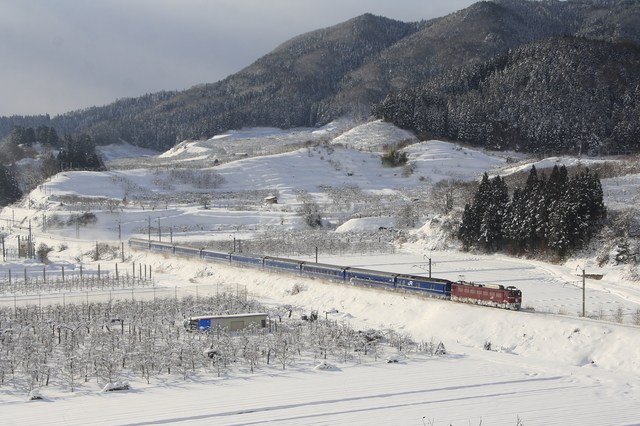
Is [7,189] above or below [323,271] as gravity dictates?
above

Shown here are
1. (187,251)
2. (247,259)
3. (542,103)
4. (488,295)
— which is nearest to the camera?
(488,295)

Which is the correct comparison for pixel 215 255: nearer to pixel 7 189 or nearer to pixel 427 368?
pixel 427 368

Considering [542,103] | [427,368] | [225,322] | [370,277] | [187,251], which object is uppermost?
[542,103]

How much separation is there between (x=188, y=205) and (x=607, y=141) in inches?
4045

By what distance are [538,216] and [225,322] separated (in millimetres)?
37320

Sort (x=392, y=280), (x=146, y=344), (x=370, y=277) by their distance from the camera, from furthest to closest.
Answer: (x=370, y=277) < (x=392, y=280) < (x=146, y=344)

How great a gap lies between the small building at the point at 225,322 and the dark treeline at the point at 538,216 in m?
33.8

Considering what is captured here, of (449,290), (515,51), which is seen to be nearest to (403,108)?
(515,51)

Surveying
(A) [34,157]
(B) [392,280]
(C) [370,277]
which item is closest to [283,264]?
(C) [370,277]

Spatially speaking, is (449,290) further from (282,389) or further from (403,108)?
(403,108)

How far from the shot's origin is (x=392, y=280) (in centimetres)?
4469

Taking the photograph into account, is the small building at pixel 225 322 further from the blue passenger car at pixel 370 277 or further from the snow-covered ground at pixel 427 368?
the blue passenger car at pixel 370 277

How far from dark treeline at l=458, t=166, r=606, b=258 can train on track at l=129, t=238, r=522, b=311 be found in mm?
21972

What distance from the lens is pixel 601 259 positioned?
5488cm
